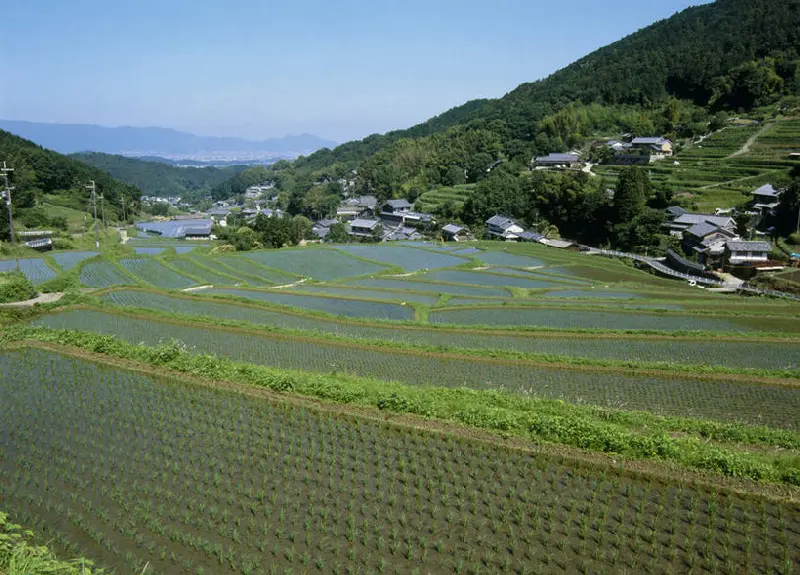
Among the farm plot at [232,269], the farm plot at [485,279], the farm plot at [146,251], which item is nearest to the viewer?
the farm plot at [485,279]

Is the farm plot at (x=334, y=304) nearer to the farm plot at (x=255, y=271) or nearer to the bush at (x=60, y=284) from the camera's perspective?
the farm plot at (x=255, y=271)

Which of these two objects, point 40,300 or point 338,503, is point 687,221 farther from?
point 40,300

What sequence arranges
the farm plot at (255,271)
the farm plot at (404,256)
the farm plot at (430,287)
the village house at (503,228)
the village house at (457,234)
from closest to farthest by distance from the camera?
the farm plot at (430,287) < the farm plot at (255,271) < the farm plot at (404,256) < the village house at (503,228) < the village house at (457,234)

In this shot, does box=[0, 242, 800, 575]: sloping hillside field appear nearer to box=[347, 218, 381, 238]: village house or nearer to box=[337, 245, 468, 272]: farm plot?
box=[337, 245, 468, 272]: farm plot

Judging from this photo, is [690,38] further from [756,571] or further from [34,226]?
[756,571]

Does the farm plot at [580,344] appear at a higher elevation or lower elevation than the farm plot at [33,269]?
lower

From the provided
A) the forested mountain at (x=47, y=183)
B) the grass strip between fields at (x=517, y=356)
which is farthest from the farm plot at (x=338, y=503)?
the forested mountain at (x=47, y=183)

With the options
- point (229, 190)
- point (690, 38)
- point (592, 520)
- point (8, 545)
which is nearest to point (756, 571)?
point (592, 520)
